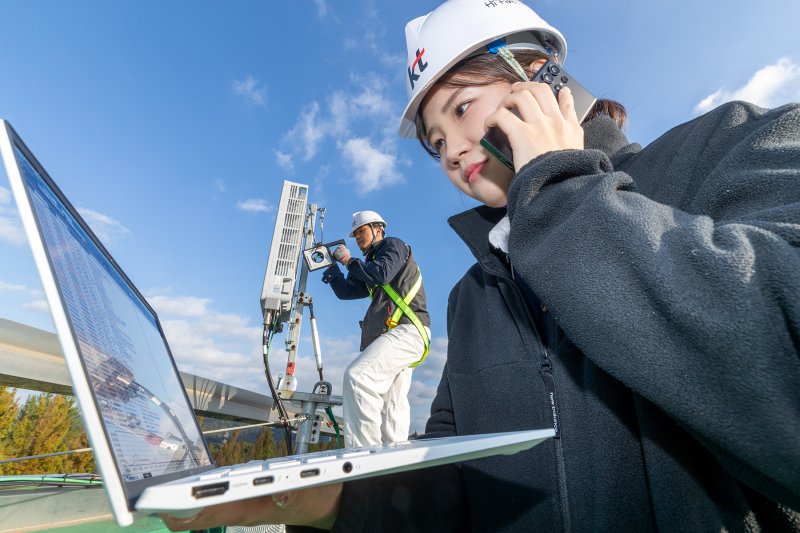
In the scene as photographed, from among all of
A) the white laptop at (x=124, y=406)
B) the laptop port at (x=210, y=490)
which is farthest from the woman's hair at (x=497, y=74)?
the laptop port at (x=210, y=490)

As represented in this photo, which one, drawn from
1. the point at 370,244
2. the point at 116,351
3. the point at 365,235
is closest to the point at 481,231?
the point at 116,351

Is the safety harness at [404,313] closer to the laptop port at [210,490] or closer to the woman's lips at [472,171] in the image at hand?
the woman's lips at [472,171]

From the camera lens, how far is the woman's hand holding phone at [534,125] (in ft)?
2.65

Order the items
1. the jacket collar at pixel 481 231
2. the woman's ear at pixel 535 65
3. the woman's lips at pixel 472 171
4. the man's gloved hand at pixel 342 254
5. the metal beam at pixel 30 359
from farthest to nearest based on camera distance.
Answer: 1. the man's gloved hand at pixel 342 254
2. the metal beam at pixel 30 359
3. the woman's ear at pixel 535 65
4. the woman's lips at pixel 472 171
5. the jacket collar at pixel 481 231

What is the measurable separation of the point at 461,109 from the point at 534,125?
0.52 m

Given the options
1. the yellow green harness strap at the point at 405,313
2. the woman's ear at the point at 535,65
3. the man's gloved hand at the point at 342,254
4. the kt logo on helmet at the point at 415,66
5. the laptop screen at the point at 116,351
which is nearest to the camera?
the laptop screen at the point at 116,351

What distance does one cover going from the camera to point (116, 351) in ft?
2.14

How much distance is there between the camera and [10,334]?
2836mm

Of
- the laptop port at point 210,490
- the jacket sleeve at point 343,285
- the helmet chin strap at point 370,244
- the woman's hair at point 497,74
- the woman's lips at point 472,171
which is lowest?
the laptop port at point 210,490

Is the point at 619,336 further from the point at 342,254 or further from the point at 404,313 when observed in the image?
the point at 342,254

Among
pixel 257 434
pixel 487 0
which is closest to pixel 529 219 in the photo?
pixel 487 0

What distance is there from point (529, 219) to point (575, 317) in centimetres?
19

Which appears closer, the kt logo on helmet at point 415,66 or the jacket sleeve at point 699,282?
the jacket sleeve at point 699,282

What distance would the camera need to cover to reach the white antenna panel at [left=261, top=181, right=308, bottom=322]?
175 inches
